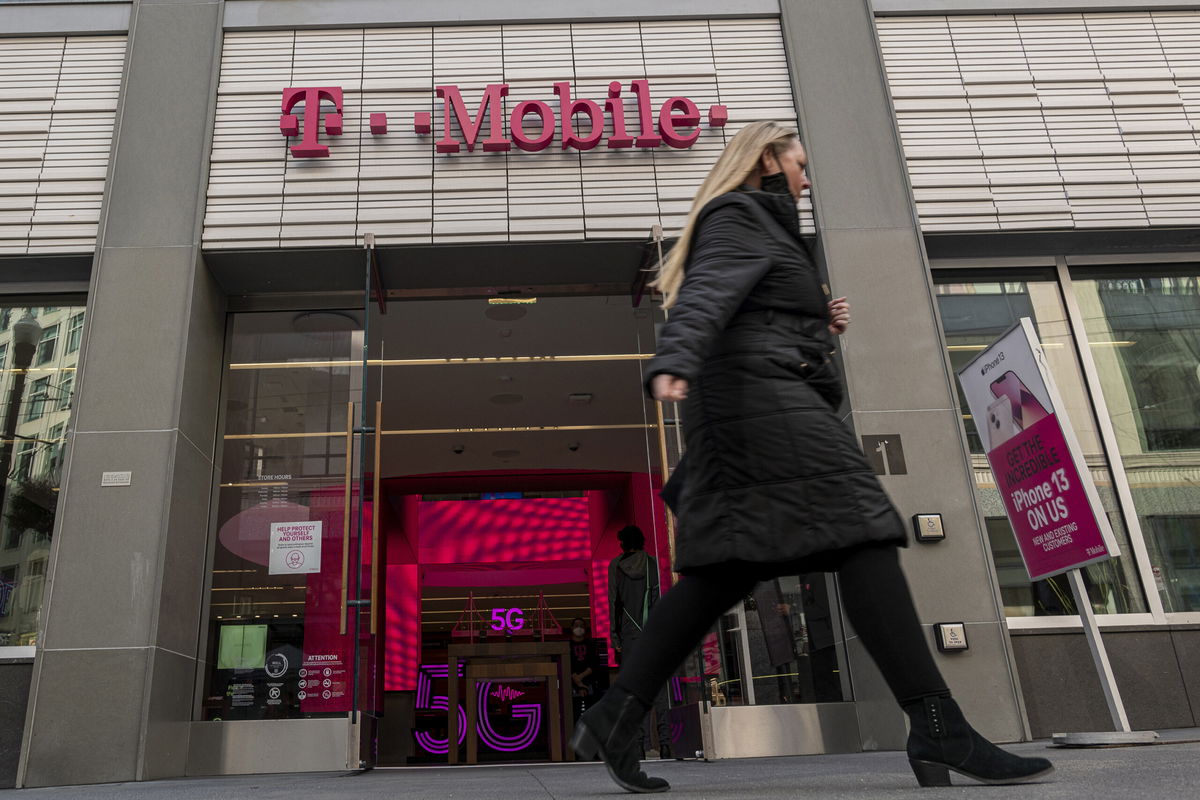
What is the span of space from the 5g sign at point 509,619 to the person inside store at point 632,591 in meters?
8.32

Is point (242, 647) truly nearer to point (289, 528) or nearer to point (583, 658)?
point (289, 528)

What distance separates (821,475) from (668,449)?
362 centimetres

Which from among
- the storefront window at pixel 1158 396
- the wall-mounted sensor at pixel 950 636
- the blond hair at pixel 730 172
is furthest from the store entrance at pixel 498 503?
the blond hair at pixel 730 172

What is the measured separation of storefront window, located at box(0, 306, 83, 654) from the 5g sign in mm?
9125

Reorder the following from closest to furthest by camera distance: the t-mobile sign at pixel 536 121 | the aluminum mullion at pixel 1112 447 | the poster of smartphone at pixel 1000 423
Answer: the poster of smartphone at pixel 1000 423 < the aluminum mullion at pixel 1112 447 < the t-mobile sign at pixel 536 121

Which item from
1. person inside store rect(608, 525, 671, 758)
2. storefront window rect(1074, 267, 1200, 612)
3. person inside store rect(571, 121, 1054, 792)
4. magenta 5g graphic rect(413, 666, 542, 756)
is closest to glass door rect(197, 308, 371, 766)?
person inside store rect(608, 525, 671, 758)

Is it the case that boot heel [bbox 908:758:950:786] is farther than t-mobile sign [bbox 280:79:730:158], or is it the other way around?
t-mobile sign [bbox 280:79:730:158]

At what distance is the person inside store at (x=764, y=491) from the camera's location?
6.71 ft

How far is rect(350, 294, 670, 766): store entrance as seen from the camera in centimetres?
728

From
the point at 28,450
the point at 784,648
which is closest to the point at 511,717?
the point at 784,648

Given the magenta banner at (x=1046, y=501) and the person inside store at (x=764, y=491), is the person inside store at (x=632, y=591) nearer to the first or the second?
the magenta banner at (x=1046, y=501)

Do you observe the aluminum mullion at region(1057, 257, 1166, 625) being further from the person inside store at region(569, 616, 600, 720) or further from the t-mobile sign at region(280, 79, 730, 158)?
the person inside store at region(569, 616, 600, 720)

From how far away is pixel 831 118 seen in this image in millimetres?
6375

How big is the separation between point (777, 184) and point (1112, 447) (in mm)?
4622
